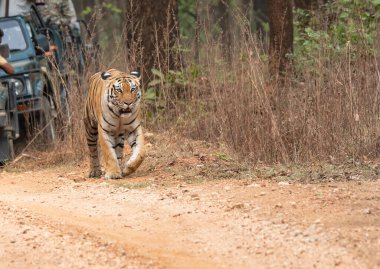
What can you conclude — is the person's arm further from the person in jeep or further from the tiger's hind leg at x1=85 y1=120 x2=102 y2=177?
the tiger's hind leg at x1=85 y1=120 x2=102 y2=177

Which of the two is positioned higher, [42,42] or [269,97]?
[42,42]

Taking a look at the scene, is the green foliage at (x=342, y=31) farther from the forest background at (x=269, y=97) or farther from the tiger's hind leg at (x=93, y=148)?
the tiger's hind leg at (x=93, y=148)

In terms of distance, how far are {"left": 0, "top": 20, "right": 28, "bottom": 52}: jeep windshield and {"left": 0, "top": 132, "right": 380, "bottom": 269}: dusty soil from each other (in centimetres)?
369

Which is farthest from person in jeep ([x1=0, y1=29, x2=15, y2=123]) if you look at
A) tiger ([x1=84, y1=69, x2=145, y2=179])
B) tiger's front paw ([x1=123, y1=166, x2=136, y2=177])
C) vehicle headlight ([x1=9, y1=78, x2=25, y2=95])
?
tiger's front paw ([x1=123, y1=166, x2=136, y2=177])

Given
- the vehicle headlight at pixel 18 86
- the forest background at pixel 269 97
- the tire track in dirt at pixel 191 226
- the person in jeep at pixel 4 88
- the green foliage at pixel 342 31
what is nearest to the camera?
the tire track in dirt at pixel 191 226

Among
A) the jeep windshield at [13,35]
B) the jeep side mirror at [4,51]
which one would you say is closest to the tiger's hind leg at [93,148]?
the jeep side mirror at [4,51]

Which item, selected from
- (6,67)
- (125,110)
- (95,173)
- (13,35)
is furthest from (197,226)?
(13,35)

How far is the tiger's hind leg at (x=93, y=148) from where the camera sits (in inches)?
425

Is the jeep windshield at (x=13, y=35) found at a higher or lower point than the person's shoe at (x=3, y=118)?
higher

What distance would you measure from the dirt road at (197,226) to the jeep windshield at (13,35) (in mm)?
4500

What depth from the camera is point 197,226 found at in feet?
24.3

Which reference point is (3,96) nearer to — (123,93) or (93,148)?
(93,148)

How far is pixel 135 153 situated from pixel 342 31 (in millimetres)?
4488

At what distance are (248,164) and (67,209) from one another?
2.38 metres
